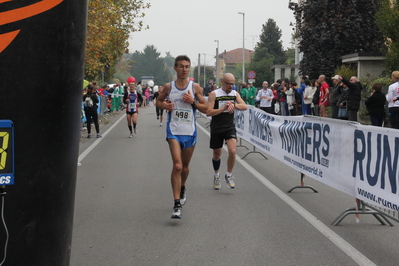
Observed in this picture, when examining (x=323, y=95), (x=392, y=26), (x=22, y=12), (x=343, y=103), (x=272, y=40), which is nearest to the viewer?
(x=22, y=12)

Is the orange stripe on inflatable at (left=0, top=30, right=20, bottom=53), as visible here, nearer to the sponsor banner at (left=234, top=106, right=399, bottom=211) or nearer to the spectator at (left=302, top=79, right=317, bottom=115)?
the sponsor banner at (left=234, top=106, right=399, bottom=211)

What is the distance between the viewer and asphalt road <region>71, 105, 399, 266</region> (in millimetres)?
5570

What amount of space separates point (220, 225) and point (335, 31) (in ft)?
102

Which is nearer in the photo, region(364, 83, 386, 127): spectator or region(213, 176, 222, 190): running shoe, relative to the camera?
region(213, 176, 222, 190): running shoe

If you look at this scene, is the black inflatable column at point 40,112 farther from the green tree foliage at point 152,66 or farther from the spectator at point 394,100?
the green tree foliage at point 152,66

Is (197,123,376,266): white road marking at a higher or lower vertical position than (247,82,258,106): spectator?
lower

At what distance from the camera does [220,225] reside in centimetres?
691

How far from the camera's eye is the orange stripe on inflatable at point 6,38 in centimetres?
292

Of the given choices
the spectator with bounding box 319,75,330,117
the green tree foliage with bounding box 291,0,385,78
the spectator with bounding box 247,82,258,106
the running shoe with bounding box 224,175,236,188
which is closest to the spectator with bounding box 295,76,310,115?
the spectator with bounding box 319,75,330,117

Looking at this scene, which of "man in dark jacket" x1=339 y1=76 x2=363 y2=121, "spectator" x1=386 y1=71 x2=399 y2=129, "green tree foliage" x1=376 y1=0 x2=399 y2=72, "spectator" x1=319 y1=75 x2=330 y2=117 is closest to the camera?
"spectator" x1=386 y1=71 x2=399 y2=129

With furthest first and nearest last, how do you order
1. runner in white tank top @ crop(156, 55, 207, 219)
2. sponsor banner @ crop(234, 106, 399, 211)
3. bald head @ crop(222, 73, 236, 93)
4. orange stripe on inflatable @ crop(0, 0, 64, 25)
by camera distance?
bald head @ crop(222, 73, 236, 93) < runner in white tank top @ crop(156, 55, 207, 219) < sponsor banner @ crop(234, 106, 399, 211) < orange stripe on inflatable @ crop(0, 0, 64, 25)

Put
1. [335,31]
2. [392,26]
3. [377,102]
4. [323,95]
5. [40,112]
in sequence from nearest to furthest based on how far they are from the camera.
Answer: [40,112]
[377,102]
[323,95]
[392,26]
[335,31]

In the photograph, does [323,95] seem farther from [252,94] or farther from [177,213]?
[177,213]

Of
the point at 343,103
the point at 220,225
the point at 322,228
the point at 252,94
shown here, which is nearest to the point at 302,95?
the point at 343,103
